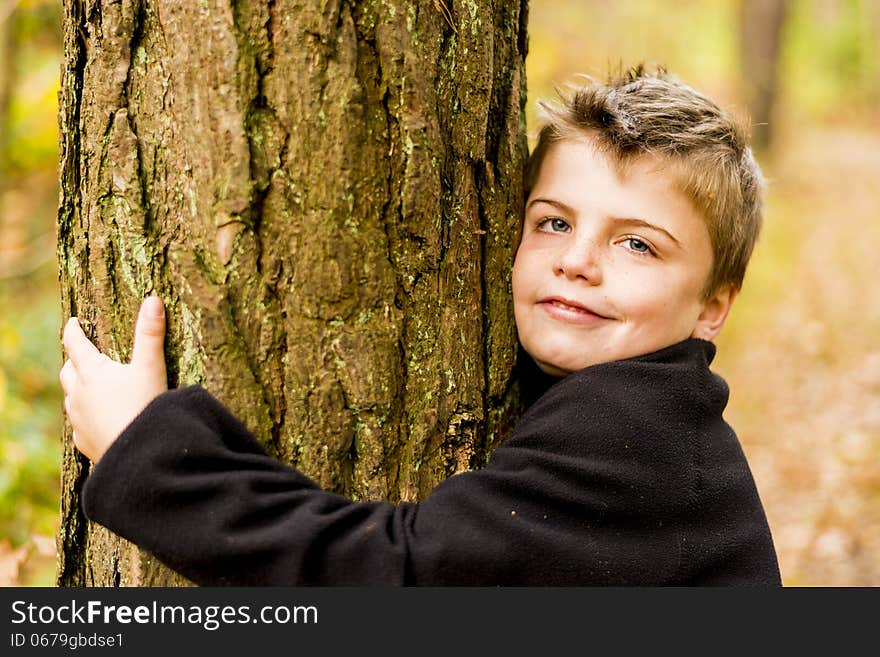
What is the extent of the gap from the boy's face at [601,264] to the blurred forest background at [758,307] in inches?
19.8

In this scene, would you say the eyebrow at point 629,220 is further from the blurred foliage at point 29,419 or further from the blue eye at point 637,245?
the blurred foliage at point 29,419

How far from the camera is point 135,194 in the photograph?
5.28ft

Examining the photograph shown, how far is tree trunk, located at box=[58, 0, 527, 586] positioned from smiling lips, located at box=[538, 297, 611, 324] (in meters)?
0.24

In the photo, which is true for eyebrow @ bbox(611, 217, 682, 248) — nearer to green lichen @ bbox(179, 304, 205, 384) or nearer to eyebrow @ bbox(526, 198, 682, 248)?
eyebrow @ bbox(526, 198, 682, 248)

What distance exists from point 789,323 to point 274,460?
25.6 ft

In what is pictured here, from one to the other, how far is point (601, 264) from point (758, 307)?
24.3 ft

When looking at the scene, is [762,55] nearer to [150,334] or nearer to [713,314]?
[713,314]

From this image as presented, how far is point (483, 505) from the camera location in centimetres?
→ 155

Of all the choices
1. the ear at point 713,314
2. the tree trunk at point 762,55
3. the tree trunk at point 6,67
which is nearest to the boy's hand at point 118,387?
the ear at point 713,314

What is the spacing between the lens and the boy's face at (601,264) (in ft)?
6.16

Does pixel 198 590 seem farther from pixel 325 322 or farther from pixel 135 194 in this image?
pixel 135 194

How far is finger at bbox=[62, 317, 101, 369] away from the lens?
1.69 meters

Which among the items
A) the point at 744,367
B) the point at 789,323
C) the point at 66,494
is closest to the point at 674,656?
the point at 66,494

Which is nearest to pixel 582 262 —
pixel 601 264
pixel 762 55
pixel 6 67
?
pixel 601 264
